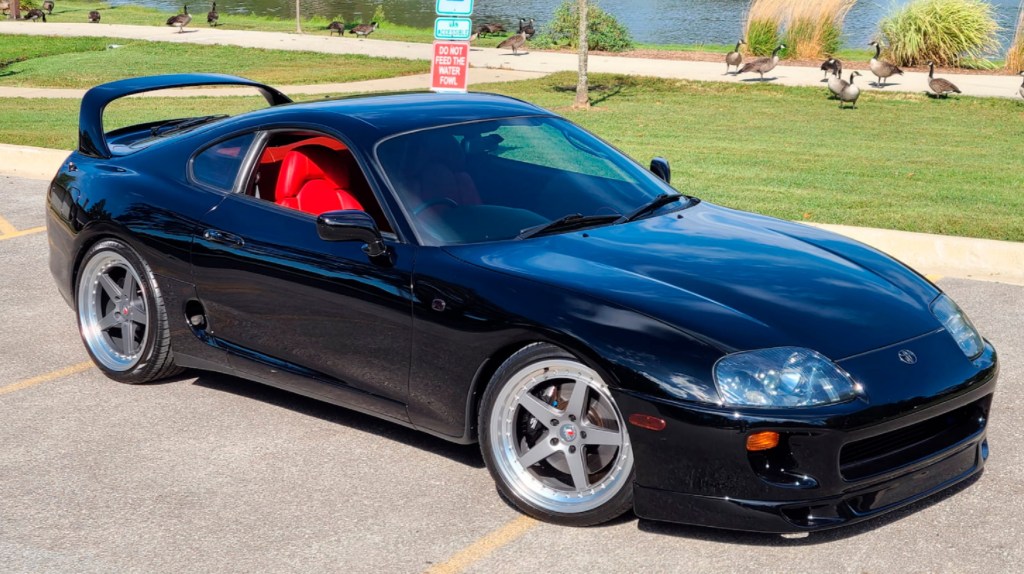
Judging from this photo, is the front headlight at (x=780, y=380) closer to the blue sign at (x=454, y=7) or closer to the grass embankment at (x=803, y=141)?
the grass embankment at (x=803, y=141)

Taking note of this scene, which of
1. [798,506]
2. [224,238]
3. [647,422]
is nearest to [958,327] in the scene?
[798,506]

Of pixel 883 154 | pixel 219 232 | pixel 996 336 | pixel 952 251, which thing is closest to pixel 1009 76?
pixel 883 154

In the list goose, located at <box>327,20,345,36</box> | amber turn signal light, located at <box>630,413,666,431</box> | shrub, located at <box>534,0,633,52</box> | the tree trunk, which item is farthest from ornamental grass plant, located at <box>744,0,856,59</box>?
amber turn signal light, located at <box>630,413,666,431</box>

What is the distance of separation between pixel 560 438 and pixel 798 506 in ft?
2.93

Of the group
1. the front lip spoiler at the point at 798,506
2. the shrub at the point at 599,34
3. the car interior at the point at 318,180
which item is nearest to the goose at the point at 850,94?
the shrub at the point at 599,34

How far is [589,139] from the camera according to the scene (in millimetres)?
6207

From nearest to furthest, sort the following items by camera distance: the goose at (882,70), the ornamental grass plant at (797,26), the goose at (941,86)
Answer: the goose at (941,86)
the goose at (882,70)
the ornamental grass plant at (797,26)

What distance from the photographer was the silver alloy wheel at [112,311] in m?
6.16

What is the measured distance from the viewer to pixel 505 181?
18.0ft

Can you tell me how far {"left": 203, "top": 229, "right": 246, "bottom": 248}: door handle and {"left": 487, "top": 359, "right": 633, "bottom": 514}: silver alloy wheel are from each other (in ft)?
5.18

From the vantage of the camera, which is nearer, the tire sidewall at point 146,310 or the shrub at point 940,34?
the tire sidewall at point 146,310

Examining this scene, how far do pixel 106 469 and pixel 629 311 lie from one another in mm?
2356

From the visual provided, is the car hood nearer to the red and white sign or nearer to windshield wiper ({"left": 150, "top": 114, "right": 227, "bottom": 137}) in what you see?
windshield wiper ({"left": 150, "top": 114, "right": 227, "bottom": 137})

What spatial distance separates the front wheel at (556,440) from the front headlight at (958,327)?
140 cm
